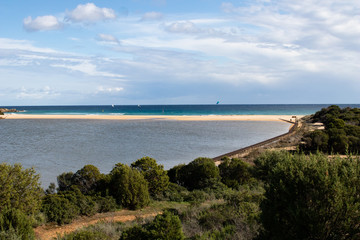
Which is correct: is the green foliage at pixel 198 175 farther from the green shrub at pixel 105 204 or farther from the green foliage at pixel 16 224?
the green foliage at pixel 16 224

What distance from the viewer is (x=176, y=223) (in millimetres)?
7211

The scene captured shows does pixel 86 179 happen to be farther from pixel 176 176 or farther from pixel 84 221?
pixel 176 176

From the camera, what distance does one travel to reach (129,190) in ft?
41.7

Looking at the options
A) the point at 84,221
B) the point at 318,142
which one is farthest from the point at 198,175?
the point at 318,142

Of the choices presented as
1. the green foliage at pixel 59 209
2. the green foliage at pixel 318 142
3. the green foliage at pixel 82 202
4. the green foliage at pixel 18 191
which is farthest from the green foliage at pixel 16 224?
the green foliage at pixel 318 142

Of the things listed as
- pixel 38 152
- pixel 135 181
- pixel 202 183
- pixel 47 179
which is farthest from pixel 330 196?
pixel 38 152

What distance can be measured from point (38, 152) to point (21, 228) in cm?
2233

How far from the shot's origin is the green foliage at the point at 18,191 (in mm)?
9586

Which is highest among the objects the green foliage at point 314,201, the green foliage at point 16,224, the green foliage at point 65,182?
the green foliage at point 314,201

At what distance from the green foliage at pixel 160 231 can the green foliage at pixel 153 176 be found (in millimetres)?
7068

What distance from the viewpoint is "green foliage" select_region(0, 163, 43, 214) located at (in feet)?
31.4

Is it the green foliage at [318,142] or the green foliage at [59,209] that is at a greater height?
the green foliage at [318,142]

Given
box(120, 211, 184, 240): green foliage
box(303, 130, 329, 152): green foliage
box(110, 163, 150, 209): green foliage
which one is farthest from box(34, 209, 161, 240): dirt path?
box(303, 130, 329, 152): green foliage

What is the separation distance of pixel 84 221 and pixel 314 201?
7.32m
